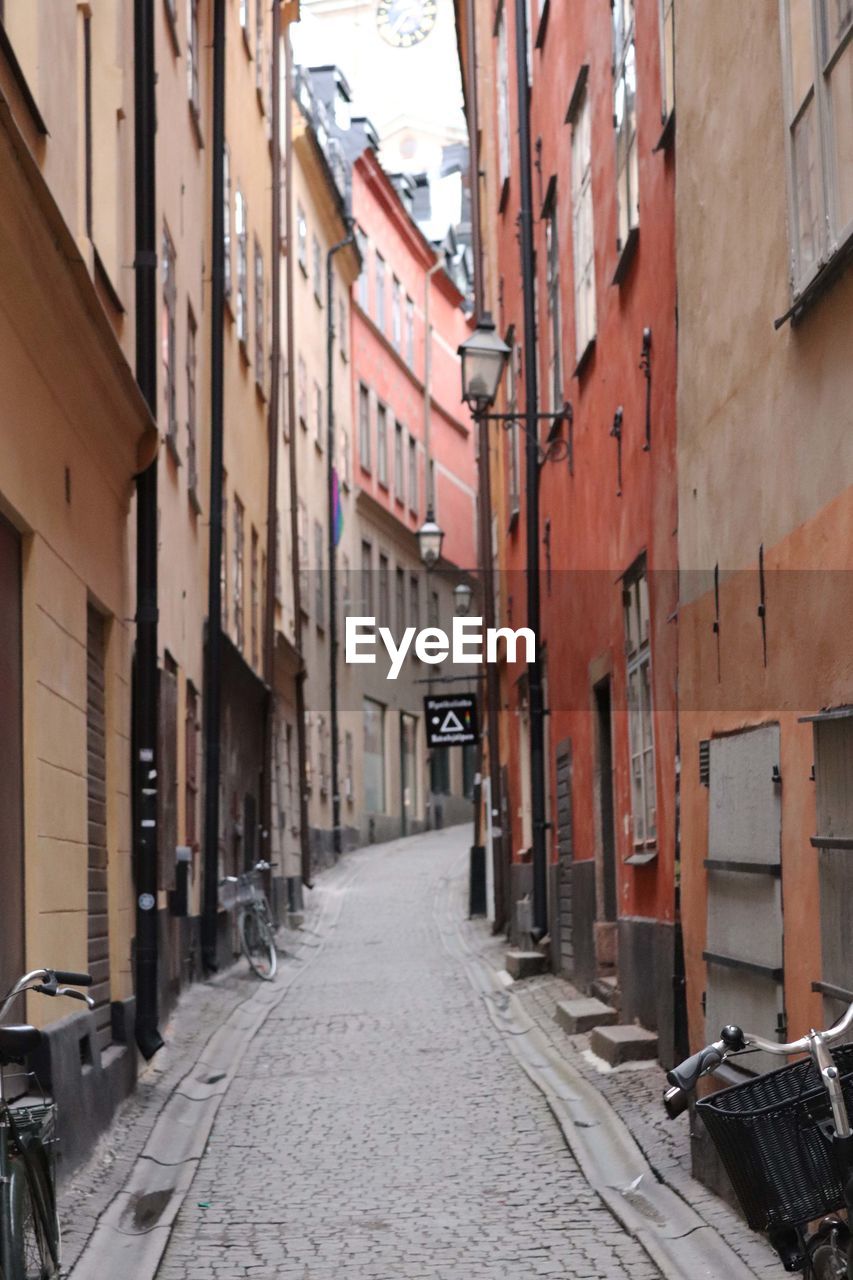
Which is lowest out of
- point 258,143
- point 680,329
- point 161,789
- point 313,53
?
point 161,789

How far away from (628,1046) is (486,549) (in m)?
14.3

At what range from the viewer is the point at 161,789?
551 inches

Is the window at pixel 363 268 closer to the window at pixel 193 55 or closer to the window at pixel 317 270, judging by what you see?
the window at pixel 317 270

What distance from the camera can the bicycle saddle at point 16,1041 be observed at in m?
5.54

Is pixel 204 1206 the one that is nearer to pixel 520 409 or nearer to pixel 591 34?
pixel 591 34

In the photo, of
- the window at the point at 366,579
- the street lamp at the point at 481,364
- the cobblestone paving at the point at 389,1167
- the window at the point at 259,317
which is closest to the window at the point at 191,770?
the cobblestone paving at the point at 389,1167

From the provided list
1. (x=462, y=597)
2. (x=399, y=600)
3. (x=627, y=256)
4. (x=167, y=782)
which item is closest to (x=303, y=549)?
(x=462, y=597)

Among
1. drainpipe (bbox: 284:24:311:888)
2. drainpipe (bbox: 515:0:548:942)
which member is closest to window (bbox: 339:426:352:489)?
drainpipe (bbox: 284:24:311:888)

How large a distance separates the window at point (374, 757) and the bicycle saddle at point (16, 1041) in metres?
33.4

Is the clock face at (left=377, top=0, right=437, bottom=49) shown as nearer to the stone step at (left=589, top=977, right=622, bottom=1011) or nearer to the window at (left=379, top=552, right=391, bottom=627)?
the window at (left=379, top=552, right=391, bottom=627)

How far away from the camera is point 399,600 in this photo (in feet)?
148

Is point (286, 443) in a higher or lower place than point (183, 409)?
higher

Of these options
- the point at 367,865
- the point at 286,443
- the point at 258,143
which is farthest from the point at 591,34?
the point at 367,865

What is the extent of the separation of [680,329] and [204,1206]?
4658mm
